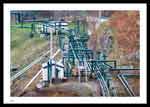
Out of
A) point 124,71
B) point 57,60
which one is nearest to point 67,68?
point 57,60

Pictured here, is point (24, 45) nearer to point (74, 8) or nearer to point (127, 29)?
point (74, 8)

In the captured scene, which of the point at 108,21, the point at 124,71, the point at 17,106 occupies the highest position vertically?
the point at 108,21

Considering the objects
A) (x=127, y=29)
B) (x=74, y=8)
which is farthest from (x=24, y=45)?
(x=127, y=29)

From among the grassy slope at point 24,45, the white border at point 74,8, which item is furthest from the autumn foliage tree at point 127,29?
the grassy slope at point 24,45

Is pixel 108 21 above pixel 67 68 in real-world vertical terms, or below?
above

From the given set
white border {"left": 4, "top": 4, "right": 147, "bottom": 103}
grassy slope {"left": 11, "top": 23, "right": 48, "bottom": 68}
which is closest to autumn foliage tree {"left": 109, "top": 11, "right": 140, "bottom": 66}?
white border {"left": 4, "top": 4, "right": 147, "bottom": 103}

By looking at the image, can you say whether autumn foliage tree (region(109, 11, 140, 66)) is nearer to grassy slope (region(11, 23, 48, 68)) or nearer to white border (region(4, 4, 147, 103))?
white border (region(4, 4, 147, 103))

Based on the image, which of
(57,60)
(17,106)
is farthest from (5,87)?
(57,60)

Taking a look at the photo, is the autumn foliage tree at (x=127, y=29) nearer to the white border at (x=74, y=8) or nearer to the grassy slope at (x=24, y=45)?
the white border at (x=74, y=8)

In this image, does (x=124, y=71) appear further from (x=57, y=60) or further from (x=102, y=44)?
(x=57, y=60)
